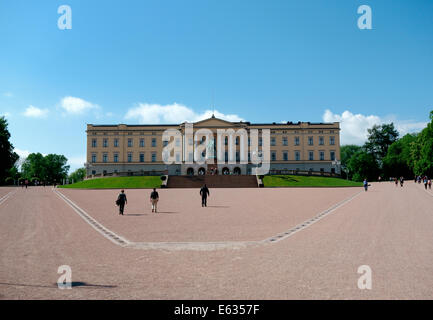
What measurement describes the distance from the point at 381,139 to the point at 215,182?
79.5m

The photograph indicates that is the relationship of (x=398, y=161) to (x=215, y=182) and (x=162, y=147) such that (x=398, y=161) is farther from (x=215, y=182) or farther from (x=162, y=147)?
(x=162, y=147)

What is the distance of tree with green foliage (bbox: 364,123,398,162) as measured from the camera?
116m

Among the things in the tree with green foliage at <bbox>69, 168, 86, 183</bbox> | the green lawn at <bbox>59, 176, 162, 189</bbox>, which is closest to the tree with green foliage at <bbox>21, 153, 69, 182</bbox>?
the tree with green foliage at <bbox>69, 168, 86, 183</bbox>

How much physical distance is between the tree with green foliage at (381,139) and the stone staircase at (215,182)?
71.9 m

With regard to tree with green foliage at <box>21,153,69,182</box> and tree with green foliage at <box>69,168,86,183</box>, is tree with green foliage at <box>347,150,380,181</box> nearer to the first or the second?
tree with green foliage at <box>21,153,69,182</box>

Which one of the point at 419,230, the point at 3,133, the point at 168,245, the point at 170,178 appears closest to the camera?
the point at 168,245

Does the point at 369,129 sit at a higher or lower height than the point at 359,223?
higher

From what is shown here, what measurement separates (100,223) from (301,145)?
90.7 metres

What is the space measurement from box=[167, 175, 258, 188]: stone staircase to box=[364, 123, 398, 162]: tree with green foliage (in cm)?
7190

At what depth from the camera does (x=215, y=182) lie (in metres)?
62.3

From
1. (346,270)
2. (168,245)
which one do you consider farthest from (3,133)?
(346,270)
